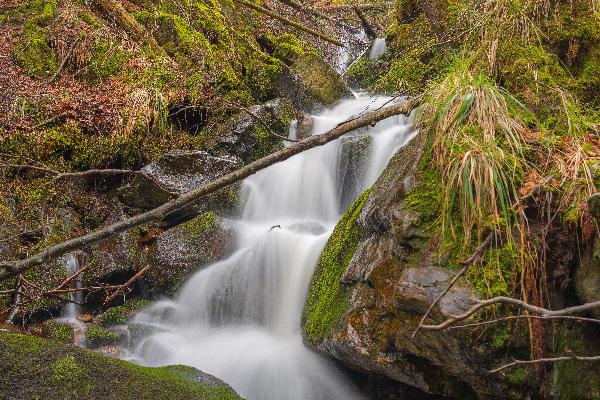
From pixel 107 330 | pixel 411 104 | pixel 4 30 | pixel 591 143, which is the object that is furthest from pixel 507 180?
pixel 4 30

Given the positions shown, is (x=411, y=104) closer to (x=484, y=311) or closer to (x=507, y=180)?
(x=507, y=180)

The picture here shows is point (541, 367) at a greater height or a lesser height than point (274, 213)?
lesser

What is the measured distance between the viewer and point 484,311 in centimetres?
245

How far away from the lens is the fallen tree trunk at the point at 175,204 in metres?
2.66

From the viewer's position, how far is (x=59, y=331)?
463 centimetres

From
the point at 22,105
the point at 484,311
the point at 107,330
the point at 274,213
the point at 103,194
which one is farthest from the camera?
the point at 274,213

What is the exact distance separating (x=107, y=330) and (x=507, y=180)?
13.5ft

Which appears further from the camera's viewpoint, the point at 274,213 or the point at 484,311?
the point at 274,213

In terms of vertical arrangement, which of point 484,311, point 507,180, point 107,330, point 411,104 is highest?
point 411,104

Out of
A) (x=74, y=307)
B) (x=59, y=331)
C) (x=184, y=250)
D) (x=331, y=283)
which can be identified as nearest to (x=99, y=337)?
(x=59, y=331)

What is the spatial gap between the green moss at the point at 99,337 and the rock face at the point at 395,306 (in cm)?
214

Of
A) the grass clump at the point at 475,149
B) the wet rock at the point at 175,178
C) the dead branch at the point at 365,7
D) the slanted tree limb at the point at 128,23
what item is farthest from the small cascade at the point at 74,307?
the dead branch at the point at 365,7

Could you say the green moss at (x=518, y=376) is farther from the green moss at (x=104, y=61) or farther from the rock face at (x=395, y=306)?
the green moss at (x=104, y=61)

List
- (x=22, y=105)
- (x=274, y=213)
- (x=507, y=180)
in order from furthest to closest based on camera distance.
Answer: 1. (x=274, y=213)
2. (x=22, y=105)
3. (x=507, y=180)
